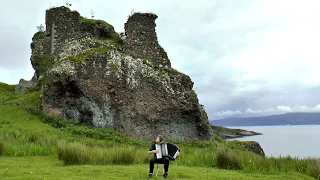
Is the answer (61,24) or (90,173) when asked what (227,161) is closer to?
(90,173)

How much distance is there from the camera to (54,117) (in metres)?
27.4

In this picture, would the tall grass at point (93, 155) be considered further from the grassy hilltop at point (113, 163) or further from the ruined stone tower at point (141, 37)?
the ruined stone tower at point (141, 37)

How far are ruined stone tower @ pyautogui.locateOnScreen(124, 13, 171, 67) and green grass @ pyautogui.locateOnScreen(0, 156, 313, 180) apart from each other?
1758cm

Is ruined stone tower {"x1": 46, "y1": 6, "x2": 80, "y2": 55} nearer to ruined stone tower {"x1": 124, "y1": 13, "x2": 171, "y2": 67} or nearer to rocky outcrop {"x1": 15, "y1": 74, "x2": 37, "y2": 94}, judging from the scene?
ruined stone tower {"x1": 124, "y1": 13, "x2": 171, "y2": 67}

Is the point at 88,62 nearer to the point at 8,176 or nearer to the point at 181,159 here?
the point at 181,159

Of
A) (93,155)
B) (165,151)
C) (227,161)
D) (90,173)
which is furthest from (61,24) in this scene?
(165,151)

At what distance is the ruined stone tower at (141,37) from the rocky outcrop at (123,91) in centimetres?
8

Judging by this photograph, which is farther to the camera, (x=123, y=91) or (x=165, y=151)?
(x=123, y=91)

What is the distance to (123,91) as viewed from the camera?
29469 millimetres

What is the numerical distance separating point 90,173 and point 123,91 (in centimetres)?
1745

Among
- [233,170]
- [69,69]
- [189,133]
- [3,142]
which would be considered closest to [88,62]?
[69,69]

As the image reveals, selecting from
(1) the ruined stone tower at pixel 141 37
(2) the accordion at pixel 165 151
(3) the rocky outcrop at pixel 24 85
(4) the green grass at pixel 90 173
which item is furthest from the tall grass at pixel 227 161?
(3) the rocky outcrop at pixel 24 85

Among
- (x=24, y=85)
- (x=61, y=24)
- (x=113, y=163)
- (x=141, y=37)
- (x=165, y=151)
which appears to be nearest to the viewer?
(x=165, y=151)

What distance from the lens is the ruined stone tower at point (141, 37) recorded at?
104 ft
